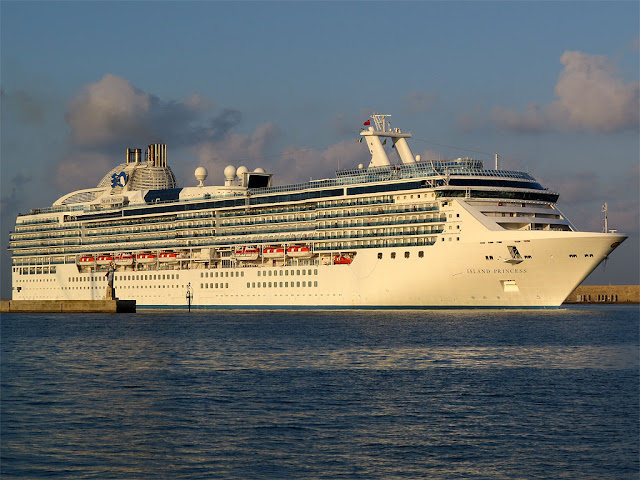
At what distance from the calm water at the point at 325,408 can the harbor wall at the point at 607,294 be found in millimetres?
132994

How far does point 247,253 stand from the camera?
324 feet

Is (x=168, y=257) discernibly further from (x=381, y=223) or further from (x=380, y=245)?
(x=380, y=245)

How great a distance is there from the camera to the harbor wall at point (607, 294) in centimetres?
18450

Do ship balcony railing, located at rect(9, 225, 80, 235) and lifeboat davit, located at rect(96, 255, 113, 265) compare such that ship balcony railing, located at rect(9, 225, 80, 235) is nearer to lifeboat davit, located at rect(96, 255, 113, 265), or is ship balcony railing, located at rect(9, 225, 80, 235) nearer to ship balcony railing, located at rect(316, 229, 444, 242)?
lifeboat davit, located at rect(96, 255, 113, 265)

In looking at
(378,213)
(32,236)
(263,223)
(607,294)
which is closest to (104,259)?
(32,236)

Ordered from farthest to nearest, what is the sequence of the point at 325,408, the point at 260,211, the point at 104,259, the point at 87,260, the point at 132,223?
the point at 87,260 < the point at 104,259 < the point at 132,223 < the point at 260,211 < the point at 325,408

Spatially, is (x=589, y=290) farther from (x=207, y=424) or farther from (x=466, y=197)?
(x=207, y=424)

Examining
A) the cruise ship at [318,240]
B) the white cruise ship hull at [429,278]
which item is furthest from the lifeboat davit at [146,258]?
the white cruise ship hull at [429,278]

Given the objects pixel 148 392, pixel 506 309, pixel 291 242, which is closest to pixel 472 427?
pixel 148 392

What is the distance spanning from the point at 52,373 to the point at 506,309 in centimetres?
4782

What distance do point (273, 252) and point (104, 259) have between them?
98.8 feet

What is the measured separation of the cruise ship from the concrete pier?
17.6ft

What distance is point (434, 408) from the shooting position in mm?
30266

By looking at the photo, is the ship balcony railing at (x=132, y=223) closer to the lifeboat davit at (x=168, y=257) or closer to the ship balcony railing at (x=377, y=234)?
the lifeboat davit at (x=168, y=257)
